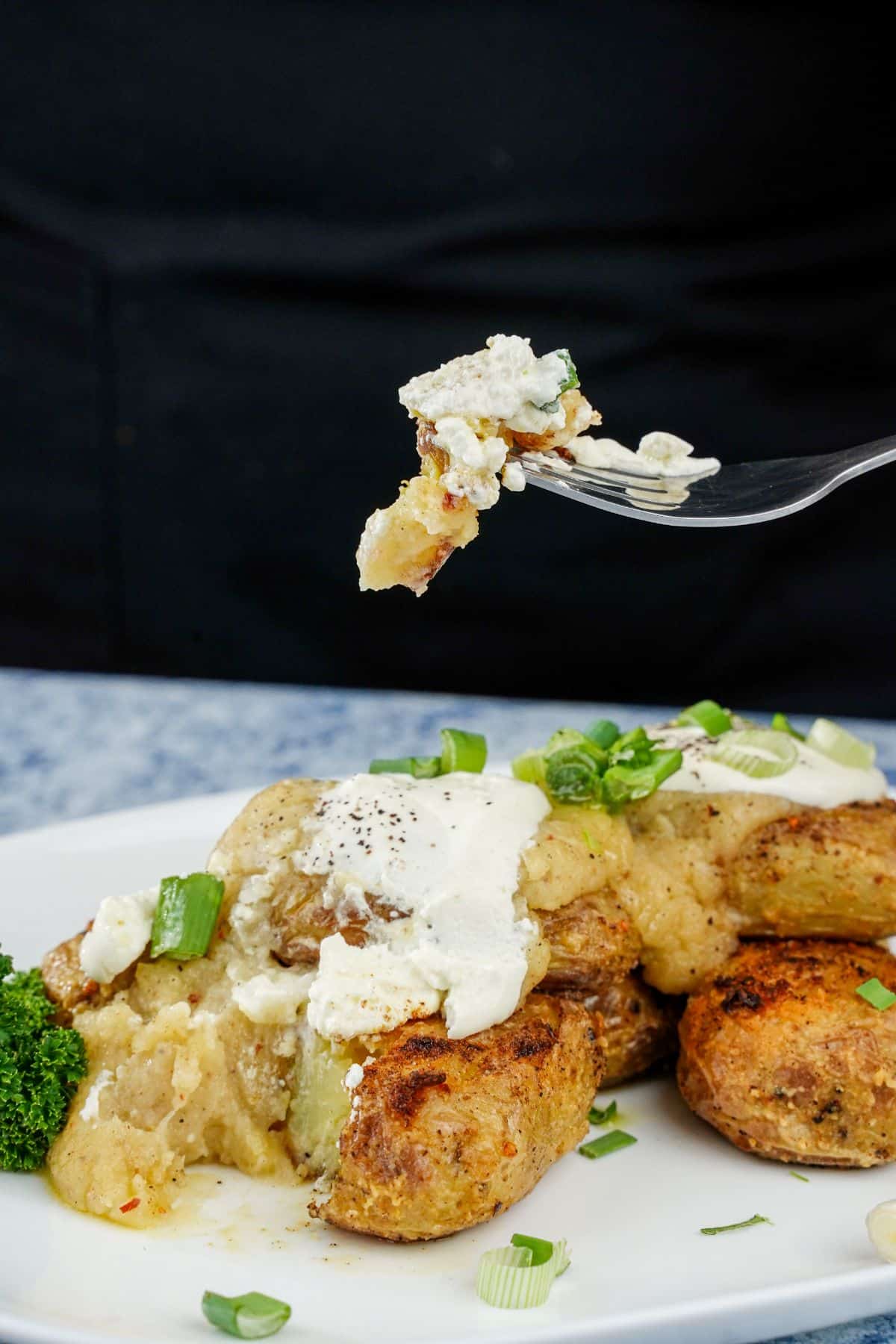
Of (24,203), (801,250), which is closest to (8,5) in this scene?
(24,203)

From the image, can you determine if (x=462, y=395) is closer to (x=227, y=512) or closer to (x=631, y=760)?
(x=631, y=760)

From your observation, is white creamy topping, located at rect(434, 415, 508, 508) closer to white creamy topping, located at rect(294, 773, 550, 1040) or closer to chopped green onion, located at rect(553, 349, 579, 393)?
chopped green onion, located at rect(553, 349, 579, 393)

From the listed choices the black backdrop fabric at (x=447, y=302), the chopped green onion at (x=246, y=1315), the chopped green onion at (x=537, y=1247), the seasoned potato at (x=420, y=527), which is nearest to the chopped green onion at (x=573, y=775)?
the seasoned potato at (x=420, y=527)

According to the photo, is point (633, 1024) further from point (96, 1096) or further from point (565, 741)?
point (96, 1096)

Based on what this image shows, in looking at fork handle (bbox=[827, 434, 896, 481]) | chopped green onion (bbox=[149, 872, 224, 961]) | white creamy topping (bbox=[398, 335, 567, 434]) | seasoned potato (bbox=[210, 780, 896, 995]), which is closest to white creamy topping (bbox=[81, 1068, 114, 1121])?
chopped green onion (bbox=[149, 872, 224, 961])

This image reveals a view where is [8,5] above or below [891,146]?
above
